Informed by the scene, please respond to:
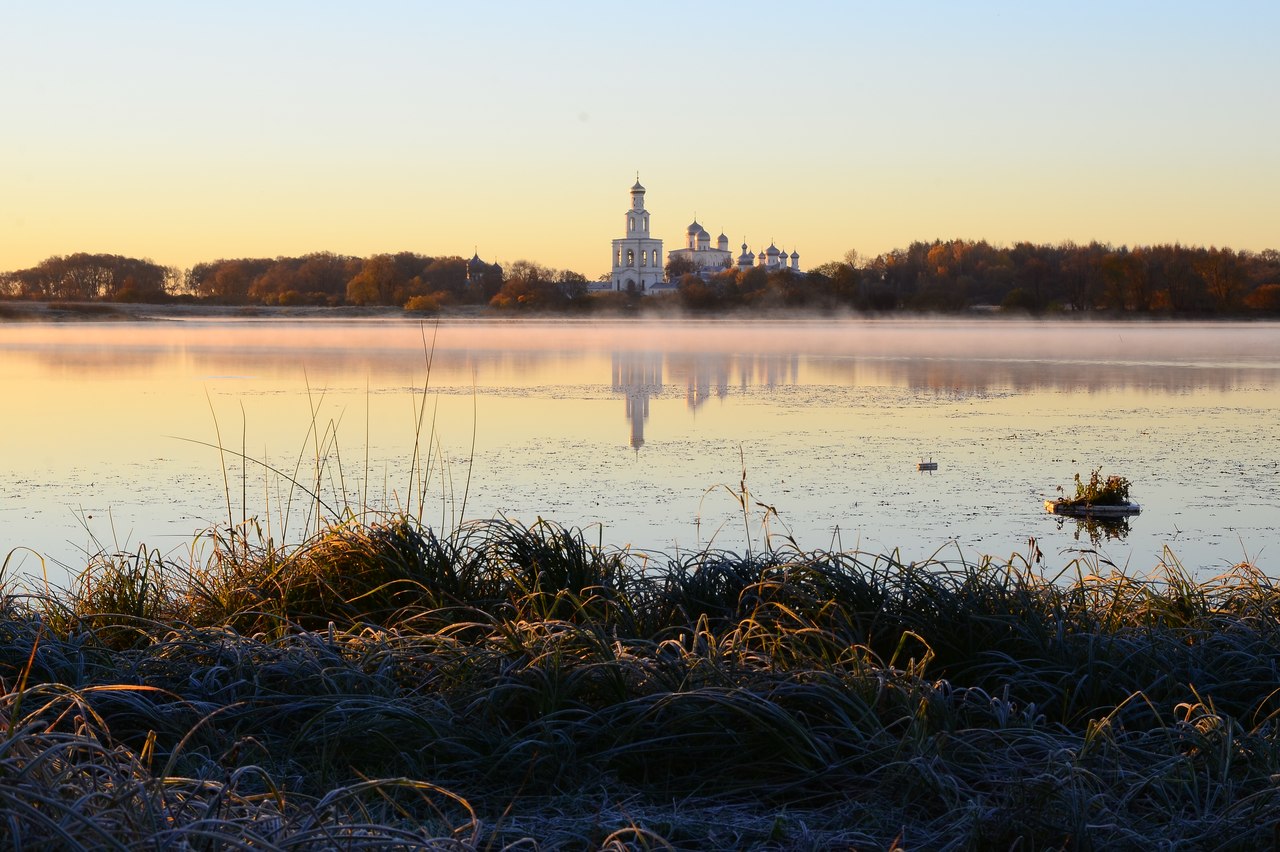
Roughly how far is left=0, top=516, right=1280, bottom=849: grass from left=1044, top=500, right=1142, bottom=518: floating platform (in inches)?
190

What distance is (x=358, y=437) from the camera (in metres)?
16.1

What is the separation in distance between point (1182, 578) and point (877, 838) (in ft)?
11.5

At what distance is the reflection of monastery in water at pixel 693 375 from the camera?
21.7 meters

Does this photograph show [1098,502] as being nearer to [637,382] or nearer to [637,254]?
[637,382]

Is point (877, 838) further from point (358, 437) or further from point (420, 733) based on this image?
point (358, 437)

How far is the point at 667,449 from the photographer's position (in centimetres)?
1534

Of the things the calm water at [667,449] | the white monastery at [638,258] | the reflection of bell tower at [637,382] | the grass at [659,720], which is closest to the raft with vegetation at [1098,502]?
the calm water at [667,449]

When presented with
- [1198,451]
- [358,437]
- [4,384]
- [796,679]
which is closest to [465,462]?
[358,437]

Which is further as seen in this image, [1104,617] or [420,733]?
[1104,617]

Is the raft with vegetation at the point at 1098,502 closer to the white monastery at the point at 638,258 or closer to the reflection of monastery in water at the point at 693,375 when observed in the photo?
the reflection of monastery in water at the point at 693,375

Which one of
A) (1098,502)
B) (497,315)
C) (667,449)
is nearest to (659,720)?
(1098,502)

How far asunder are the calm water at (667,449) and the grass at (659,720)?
70.5 inches

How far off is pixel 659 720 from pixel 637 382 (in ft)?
74.6

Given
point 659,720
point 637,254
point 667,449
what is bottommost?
point 667,449
